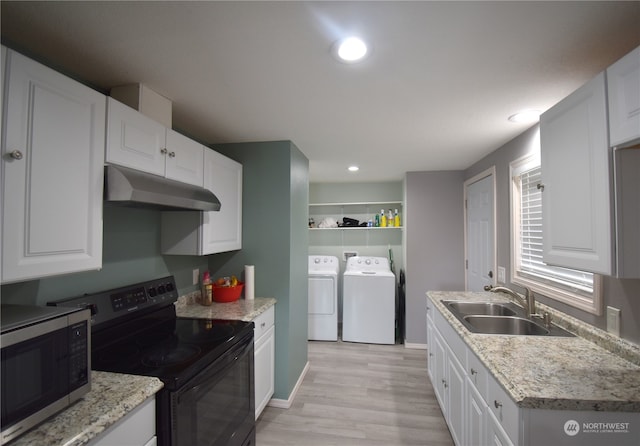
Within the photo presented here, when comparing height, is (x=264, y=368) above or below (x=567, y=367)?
below

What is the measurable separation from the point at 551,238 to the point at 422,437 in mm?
1700

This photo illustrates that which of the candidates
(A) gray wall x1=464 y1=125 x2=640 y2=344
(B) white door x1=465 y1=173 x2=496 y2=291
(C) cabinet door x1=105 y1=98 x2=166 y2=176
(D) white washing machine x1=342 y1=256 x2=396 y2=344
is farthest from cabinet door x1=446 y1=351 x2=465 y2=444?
(C) cabinet door x1=105 y1=98 x2=166 y2=176

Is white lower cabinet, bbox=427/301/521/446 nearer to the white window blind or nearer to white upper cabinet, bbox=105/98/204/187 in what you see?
the white window blind

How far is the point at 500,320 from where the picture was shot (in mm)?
2029

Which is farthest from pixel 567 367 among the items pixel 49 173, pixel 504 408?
pixel 49 173

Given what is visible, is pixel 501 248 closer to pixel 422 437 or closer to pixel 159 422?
pixel 422 437

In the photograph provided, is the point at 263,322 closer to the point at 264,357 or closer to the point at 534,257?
the point at 264,357

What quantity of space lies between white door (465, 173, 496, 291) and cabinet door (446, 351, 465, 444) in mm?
1195

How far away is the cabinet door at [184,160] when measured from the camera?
165cm

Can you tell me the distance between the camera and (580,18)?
103cm

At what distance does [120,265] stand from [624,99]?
7.85ft

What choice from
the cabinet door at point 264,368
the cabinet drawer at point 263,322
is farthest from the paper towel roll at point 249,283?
the cabinet door at point 264,368

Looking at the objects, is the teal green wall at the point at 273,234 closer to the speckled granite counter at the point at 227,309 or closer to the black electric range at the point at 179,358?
the speckled granite counter at the point at 227,309

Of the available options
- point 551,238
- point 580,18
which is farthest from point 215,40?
point 551,238
